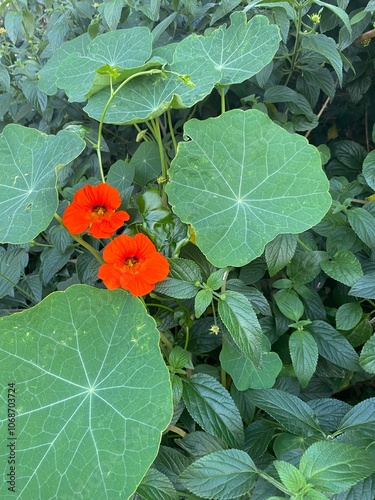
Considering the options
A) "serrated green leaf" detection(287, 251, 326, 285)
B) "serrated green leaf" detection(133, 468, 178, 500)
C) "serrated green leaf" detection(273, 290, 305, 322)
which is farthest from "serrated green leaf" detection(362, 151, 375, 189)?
"serrated green leaf" detection(133, 468, 178, 500)

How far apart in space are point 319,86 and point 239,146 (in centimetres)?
52

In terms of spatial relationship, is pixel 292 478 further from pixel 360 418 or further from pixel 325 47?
pixel 325 47

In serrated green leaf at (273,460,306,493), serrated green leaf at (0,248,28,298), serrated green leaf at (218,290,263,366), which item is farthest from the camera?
serrated green leaf at (0,248,28,298)

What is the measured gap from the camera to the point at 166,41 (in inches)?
50.9

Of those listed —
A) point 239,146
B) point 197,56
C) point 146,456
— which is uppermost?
point 197,56

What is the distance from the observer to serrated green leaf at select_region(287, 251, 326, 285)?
0.95 m

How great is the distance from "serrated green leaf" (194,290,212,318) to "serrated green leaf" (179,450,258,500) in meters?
0.23

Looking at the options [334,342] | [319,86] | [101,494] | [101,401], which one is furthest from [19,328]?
[319,86]

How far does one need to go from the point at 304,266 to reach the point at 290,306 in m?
0.10

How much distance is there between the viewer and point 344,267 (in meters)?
0.93

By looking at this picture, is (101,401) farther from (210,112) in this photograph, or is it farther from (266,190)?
(210,112)

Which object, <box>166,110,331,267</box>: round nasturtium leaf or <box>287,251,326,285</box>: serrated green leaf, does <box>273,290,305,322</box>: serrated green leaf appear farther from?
<box>166,110,331,267</box>: round nasturtium leaf

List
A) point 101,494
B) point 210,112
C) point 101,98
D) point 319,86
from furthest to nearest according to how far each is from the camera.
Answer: point 210,112 → point 319,86 → point 101,98 → point 101,494

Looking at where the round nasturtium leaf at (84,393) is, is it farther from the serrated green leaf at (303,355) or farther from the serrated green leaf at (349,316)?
the serrated green leaf at (349,316)
